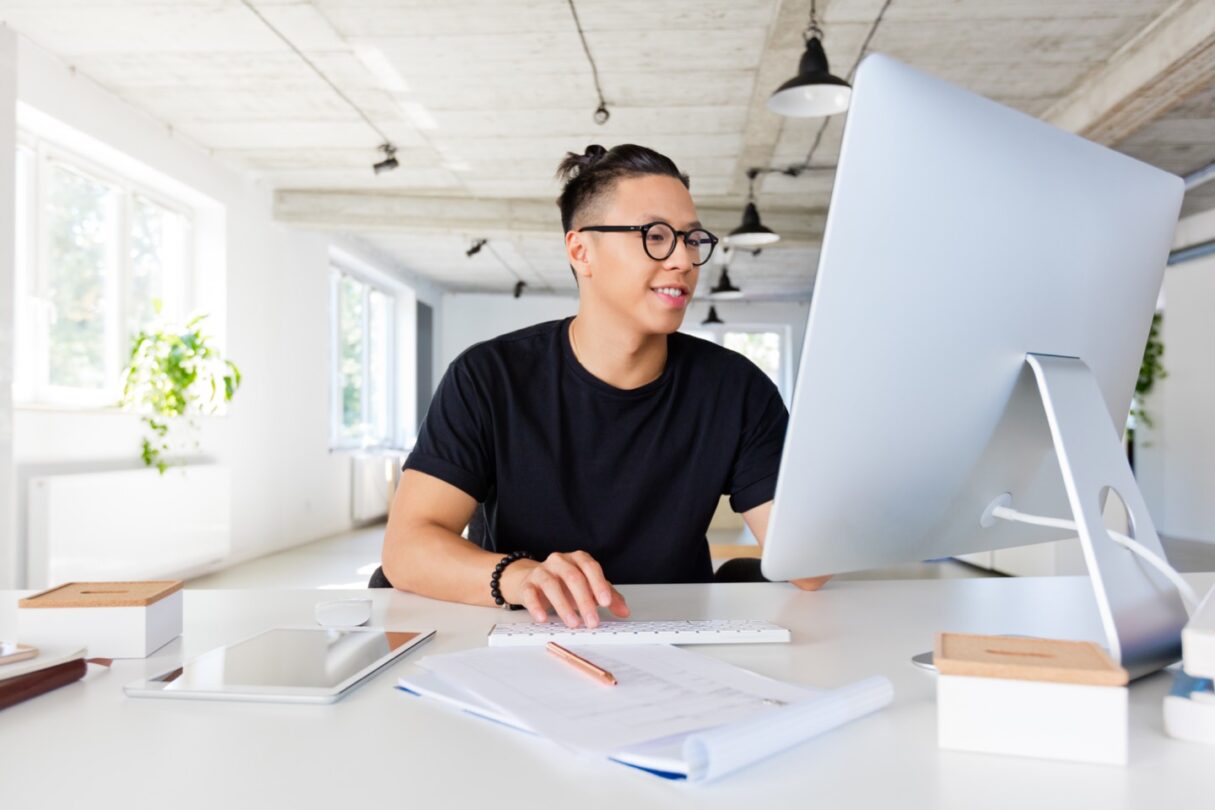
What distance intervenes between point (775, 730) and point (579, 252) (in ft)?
3.96

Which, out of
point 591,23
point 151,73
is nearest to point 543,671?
point 591,23

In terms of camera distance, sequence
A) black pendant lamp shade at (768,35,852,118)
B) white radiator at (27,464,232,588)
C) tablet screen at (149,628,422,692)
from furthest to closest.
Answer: white radiator at (27,464,232,588) < black pendant lamp shade at (768,35,852,118) < tablet screen at (149,628,422,692)

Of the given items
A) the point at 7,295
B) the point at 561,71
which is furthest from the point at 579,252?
the point at 561,71

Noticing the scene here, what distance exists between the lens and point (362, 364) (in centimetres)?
1023

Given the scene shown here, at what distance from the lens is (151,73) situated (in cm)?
498

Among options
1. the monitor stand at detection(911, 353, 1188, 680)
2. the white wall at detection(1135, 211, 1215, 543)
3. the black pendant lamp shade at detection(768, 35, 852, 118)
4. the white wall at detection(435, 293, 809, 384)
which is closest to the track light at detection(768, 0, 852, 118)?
the black pendant lamp shade at detection(768, 35, 852, 118)

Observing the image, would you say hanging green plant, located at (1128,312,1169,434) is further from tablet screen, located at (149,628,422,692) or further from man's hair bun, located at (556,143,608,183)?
tablet screen, located at (149,628,422,692)

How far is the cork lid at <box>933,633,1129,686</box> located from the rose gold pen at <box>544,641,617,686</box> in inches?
10.8

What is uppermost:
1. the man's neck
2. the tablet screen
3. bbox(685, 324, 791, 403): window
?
bbox(685, 324, 791, 403): window

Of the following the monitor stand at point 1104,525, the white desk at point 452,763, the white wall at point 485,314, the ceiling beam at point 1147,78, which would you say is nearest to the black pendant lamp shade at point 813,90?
the ceiling beam at point 1147,78

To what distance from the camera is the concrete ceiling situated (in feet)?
14.0

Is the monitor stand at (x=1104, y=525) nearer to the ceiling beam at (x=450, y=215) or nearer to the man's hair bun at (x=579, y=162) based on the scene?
the man's hair bun at (x=579, y=162)

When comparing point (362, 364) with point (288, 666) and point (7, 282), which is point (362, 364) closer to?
point (7, 282)

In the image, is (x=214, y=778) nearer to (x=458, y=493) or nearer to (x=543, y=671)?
(x=543, y=671)
